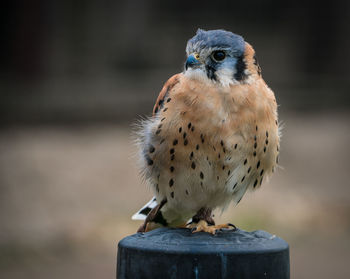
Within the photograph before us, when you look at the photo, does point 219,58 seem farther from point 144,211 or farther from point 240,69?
point 144,211

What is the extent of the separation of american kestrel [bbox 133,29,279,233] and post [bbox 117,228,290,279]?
595 mm

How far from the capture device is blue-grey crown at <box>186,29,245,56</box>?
9.27ft

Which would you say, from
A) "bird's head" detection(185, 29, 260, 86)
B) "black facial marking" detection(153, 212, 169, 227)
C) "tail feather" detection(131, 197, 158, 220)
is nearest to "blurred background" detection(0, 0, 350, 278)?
"tail feather" detection(131, 197, 158, 220)

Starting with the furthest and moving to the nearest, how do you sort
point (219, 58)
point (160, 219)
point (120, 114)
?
1. point (120, 114)
2. point (160, 219)
3. point (219, 58)

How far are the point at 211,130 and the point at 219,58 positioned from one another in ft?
1.06

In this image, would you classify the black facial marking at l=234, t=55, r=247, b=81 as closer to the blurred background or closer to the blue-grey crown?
the blue-grey crown

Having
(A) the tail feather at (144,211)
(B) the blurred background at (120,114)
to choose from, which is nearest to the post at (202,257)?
(A) the tail feather at (144,211)

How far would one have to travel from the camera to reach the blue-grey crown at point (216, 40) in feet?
9.27

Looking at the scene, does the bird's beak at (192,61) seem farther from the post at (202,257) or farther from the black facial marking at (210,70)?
the post at (202,257)

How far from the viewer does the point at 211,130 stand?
280cm

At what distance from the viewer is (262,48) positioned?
36.9ft

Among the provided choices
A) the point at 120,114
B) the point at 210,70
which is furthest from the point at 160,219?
the point at 120,114

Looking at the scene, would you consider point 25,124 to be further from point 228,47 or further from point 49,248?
point 228,47

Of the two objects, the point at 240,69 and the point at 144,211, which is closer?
the point at 240,69
